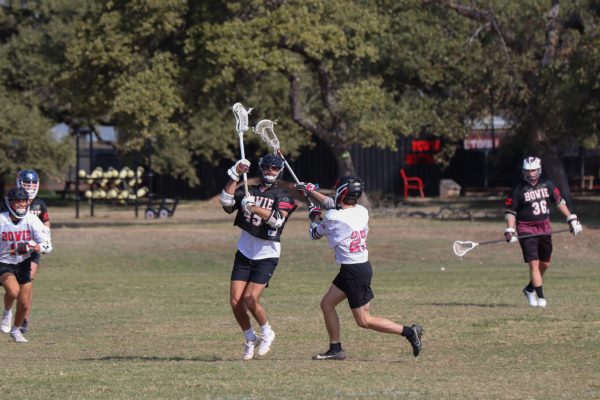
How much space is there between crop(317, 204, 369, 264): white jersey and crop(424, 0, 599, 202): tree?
2473 centimetres

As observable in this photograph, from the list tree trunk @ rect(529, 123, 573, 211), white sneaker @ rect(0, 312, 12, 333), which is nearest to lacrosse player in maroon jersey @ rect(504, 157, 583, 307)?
white sneaker @ rect(0, 312, 12, 333)

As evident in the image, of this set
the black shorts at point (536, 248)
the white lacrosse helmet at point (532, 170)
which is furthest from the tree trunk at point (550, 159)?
the white lacrosse helmet at point (532, 170)

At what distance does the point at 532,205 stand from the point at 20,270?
7.22 metres

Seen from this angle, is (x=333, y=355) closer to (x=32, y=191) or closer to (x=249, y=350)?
(x=249, y=350)

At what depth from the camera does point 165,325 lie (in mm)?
16203

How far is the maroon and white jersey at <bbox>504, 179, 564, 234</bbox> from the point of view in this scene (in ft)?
56.4

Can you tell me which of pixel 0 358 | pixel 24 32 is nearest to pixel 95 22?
pixel 24 32

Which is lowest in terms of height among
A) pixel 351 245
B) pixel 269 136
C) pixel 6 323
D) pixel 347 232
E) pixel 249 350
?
pixel 6 323

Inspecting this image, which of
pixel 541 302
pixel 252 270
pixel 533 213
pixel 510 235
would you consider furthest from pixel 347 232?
pixel 541 302

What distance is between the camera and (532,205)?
17.2 meters

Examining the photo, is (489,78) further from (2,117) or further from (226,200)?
(226,200)

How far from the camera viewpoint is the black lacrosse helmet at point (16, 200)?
14031mm

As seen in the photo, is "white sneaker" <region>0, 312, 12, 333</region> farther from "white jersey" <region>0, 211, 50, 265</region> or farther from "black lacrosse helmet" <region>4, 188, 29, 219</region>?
"black lacrosse helmet" <region>4, 188, 29, 219</region>

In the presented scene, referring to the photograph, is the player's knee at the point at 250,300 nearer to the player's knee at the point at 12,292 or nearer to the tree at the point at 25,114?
the player's knee at the point at 12,292
